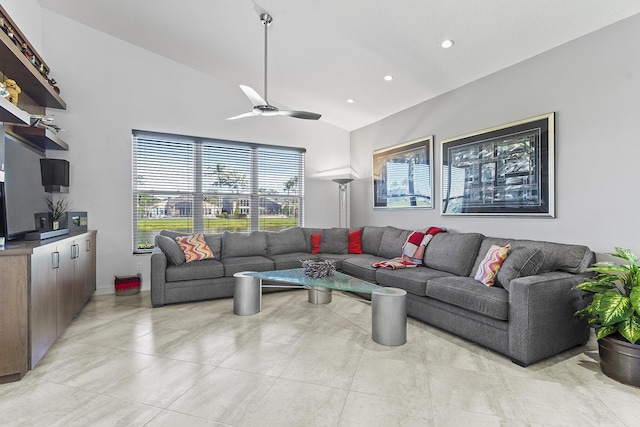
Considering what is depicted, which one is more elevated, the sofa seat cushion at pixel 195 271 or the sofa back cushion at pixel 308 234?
the sofa back cushion at pixel 308 234

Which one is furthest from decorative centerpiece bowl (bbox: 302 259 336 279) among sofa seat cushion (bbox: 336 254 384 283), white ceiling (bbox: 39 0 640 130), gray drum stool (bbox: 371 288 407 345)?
white ceiling (bbox: 39 0 640 130)

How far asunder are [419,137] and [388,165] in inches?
30.4

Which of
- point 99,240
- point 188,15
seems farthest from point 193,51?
point 99,240

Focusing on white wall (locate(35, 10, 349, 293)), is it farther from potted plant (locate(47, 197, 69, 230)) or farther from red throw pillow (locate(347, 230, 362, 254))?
red throw pillow (locate(347, 230, 362, 254))

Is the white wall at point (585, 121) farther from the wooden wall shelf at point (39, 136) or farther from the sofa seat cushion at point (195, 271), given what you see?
the wooden wall shelf at point (39, 136)

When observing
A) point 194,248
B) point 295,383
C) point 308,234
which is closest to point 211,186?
point 194,248

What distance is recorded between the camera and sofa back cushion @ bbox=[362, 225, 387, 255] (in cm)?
514

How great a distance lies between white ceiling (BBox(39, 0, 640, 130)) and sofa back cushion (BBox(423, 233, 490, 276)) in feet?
6.42

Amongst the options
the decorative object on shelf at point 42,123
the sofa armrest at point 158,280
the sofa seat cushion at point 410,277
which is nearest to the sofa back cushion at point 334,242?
the sofa seat cushion at point 410,277

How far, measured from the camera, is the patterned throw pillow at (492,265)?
296cm

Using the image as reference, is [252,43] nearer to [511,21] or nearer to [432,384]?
[511,21]

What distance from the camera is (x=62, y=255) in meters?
2.92

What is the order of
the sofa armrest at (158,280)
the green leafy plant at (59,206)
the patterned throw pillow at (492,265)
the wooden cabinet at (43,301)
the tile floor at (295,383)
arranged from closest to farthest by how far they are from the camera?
1. the tile floor at (295,383)
2. the wooden cabinet at (43,301)
3. the patterned throw pillow at (492,265)
4. the sofa armrest at (158,280)
5. the green leafy plant at (59,206)

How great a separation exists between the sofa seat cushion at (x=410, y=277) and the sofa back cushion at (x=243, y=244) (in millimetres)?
1960
